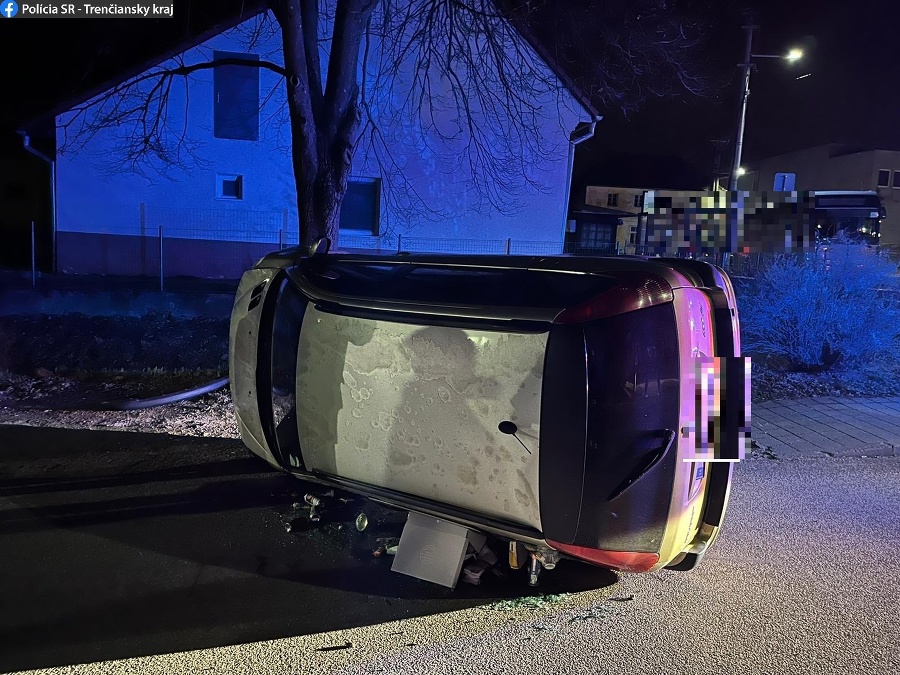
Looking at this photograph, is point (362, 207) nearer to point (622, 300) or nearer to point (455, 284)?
point (455, 284)

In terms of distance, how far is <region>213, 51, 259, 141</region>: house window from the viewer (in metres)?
15.2

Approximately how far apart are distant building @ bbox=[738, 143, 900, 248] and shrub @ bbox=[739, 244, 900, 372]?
87.2 feet

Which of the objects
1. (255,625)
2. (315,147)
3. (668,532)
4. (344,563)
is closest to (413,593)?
(344,563)

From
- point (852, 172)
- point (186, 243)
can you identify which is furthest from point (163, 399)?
point (852, 172)

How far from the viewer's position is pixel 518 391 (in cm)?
268

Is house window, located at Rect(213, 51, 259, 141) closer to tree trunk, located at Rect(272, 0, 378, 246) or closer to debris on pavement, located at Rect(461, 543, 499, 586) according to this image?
tree trunk, located at Rect(272, 0, 378, 246)

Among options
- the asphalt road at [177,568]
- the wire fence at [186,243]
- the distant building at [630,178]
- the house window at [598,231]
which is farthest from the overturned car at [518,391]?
the distant building at [630,178]

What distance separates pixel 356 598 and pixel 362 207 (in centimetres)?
1408

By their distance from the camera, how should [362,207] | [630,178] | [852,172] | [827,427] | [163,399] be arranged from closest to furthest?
[163,399] < [827,427] < [362,207] < [852,172] < [630,178]

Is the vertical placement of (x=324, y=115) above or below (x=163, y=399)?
above

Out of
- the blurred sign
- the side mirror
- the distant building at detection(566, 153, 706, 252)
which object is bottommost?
the side mirror

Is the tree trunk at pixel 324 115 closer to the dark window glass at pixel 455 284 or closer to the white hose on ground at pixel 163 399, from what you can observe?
the white hose on ground at pixel 163 399

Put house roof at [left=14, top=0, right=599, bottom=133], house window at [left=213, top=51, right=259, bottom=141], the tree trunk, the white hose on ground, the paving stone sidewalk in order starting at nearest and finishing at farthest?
the paving stone sidewalk → the white hose on ground → the tree trunk → house roof at [left=14, top=0, right=599, bottom=133] → house window at [left=213, top=51, right=259, bottom=141]

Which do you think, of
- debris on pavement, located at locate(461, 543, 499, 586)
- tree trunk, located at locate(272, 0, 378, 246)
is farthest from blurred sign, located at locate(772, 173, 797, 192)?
→ debris on pavement, located at locate(461, 543, 499, 586)
